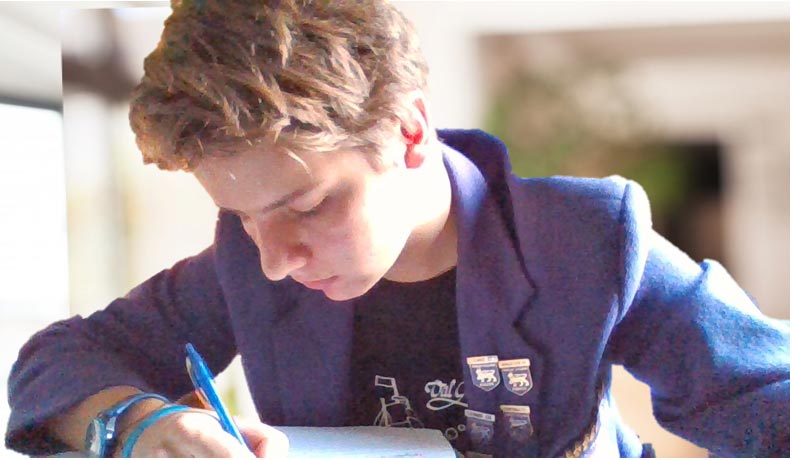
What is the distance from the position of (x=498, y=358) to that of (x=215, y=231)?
0.18 meters

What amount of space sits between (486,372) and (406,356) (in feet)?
0.18

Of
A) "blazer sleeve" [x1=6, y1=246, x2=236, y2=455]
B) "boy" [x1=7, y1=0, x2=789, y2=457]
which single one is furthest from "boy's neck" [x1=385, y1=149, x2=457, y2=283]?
"blazer sleeve" [x1=6, y1=246, x2=236, y2=455]

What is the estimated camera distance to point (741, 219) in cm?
45

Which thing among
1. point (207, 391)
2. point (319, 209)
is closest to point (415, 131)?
point (319, 209)

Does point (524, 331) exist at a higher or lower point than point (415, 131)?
lower

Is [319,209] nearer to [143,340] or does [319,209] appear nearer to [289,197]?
[289,197]

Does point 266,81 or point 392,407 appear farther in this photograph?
point 392,407

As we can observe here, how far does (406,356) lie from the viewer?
0.47 m

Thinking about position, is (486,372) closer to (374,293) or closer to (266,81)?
(374,293)

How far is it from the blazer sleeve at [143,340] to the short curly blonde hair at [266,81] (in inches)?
4.5

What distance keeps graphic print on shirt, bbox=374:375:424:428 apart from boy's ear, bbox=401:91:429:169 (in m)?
0.13

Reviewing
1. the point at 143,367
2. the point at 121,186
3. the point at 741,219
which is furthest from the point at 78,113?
the point at 741,219

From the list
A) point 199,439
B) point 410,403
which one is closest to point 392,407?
point 410,403

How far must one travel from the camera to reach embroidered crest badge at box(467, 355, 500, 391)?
435 mm
